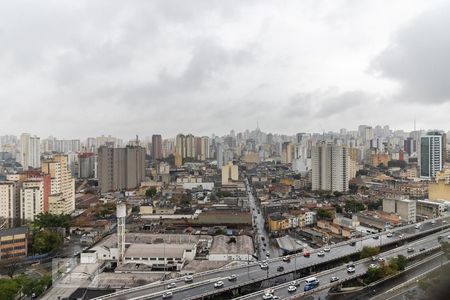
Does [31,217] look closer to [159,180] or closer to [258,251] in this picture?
[258,251]

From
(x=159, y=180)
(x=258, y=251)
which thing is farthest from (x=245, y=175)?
(x=258, y=251)

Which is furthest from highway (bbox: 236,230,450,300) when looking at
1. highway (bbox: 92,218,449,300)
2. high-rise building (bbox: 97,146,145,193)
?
high-rise building (bbox: 97,146,145,193)

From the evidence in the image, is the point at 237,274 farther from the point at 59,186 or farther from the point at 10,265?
the point at 59,186

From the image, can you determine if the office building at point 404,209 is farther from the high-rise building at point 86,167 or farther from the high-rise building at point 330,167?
the high-rise building at point 86,167

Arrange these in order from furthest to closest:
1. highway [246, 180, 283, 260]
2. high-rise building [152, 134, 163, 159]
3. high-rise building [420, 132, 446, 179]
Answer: high-rise building [152, 134, 163, 159] < high-rise building [420, 132, 446, 179] < highway [246, 180, 283, 260]

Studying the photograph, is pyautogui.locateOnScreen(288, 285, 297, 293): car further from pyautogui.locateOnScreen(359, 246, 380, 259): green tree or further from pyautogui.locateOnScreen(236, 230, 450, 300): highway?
pyautogui.locateOnScreen(359, 246, 380, 259): green tree

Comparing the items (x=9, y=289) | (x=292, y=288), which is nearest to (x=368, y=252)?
(x=292, y=288)
